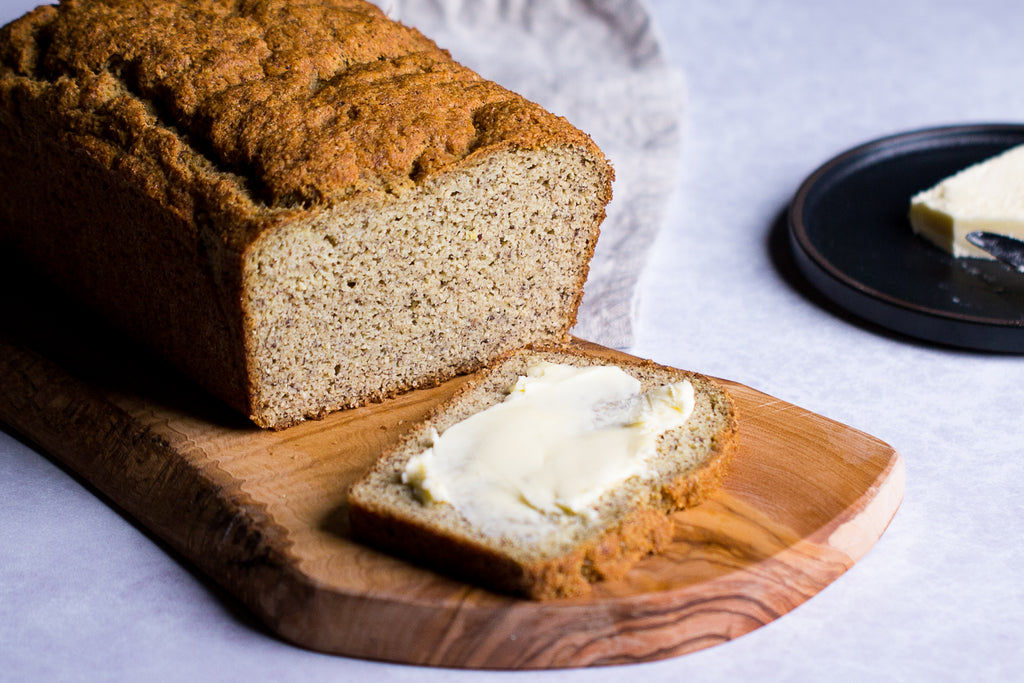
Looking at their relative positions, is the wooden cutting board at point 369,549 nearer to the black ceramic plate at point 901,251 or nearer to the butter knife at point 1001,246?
the black ceramic plate at point 901,251

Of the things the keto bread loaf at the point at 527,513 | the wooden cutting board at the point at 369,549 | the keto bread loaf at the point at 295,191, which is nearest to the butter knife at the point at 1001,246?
the wooden cutting board at the point at 369,549

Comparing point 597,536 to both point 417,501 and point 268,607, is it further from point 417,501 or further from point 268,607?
point 268,607

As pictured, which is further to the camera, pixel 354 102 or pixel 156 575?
pixel 354 102

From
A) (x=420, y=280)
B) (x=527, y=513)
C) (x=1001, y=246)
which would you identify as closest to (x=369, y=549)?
(x=527, y=513)

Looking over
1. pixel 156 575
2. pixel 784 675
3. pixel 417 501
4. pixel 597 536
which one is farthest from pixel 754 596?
pixel 156 575

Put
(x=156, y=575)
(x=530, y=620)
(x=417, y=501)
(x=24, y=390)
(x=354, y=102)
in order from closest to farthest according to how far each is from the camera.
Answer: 1. (x=530, y=620)
2. (x=417, y=501)
3. (x=156, y=575)
4. (x=354, y=102)
5. (x=24, y=390)
